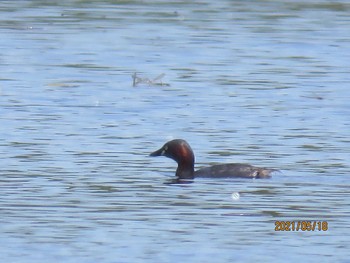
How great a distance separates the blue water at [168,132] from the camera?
12062 millimetres

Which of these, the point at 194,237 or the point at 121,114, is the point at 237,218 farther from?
the point at 121,114

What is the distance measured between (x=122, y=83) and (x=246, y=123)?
14.3 ft

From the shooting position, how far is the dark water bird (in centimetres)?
1495

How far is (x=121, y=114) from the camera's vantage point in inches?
769
